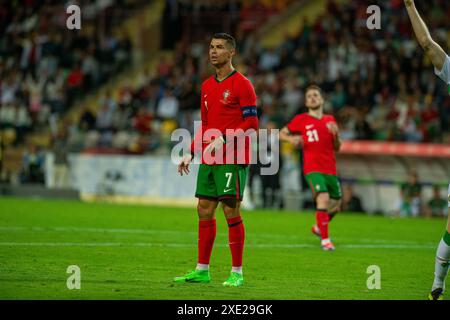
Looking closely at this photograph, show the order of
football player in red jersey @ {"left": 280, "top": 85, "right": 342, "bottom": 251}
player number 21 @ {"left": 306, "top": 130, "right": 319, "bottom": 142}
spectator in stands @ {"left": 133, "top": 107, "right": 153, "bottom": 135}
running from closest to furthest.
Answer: football player in red jersey @ {"left": 280, "top": 85, "right": 342, "bottom": 251} < player number 21 @ {"left": 306, "top": 130, "right": 319, "bottom": 142} < spectator in stands @ {"left": 133, "top": 107, "right": 153, "bottom": 135}

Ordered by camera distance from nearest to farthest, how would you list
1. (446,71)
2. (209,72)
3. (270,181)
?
(446,71) → (270,181) → (209,72)

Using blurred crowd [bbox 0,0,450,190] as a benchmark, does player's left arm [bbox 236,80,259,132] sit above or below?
below

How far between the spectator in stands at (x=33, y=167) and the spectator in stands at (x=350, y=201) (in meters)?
9.51

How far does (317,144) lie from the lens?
16.4 m

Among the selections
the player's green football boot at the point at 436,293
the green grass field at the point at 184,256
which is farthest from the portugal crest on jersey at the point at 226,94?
the player's green football boot at the point at 436,293

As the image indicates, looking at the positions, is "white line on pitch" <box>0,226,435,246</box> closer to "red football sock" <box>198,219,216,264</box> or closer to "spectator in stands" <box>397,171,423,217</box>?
"red football sock" <box>198,219,216,264</box>

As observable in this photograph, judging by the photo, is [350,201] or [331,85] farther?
[331,85]

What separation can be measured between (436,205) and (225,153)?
16.9 m

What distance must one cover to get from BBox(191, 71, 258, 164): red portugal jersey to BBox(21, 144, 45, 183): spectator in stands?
66.3ft

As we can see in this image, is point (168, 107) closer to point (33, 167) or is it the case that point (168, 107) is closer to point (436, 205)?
point (33, 167)

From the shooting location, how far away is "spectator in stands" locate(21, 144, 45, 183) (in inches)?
1192

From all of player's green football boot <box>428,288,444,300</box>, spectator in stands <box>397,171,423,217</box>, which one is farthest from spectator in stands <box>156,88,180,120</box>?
player's green football boot <box>428,288,444,300</box>

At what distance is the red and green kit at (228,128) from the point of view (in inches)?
415

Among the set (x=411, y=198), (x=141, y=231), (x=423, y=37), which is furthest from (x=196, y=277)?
(x=411, y=198)
